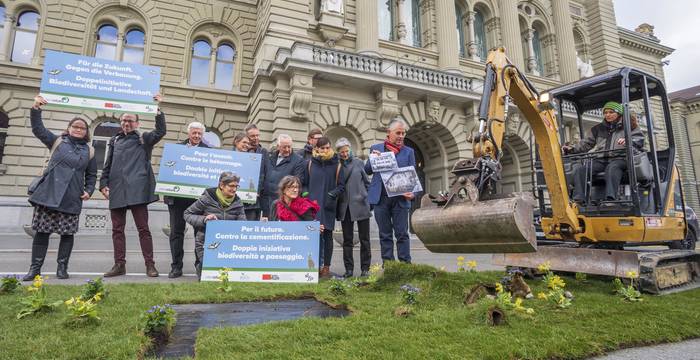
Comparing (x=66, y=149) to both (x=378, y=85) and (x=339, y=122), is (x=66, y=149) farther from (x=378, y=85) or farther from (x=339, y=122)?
(x=378, y=85)

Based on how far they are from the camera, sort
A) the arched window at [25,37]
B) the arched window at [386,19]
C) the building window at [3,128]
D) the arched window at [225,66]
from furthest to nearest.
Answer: the arched window at [386,19], the arched window at [225,66], the arched window at [25,37], the building window at [3,128]

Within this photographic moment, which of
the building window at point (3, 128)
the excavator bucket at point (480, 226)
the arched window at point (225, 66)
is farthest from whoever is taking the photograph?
the arched window at point (225, 66)

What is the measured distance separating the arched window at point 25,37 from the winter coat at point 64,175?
14354 mm

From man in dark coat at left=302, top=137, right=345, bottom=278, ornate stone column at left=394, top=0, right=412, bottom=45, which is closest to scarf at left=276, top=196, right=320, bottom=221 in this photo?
man in dark coat at left=302, top=137, right=345, bottom=278

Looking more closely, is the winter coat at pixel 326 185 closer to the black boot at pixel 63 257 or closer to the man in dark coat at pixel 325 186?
the man in dark coat at pixel 325 186

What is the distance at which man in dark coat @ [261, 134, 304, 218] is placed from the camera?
6.14 metres

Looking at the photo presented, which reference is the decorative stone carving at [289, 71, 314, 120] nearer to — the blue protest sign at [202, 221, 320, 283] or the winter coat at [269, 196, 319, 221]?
the winter coat at [269, 196, 319, 221]

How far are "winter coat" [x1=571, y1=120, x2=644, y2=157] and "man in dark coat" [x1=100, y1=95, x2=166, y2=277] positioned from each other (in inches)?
248

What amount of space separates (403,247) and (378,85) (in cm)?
1094

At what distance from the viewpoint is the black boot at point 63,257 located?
510cm

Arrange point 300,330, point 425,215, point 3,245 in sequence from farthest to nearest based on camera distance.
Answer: point 3,245
point 425,215
point 300,330

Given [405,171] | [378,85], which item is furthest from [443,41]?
[405,171]

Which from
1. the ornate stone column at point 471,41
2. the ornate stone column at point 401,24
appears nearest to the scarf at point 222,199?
the ornate stone column at point 401,24

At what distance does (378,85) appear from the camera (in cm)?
1523
